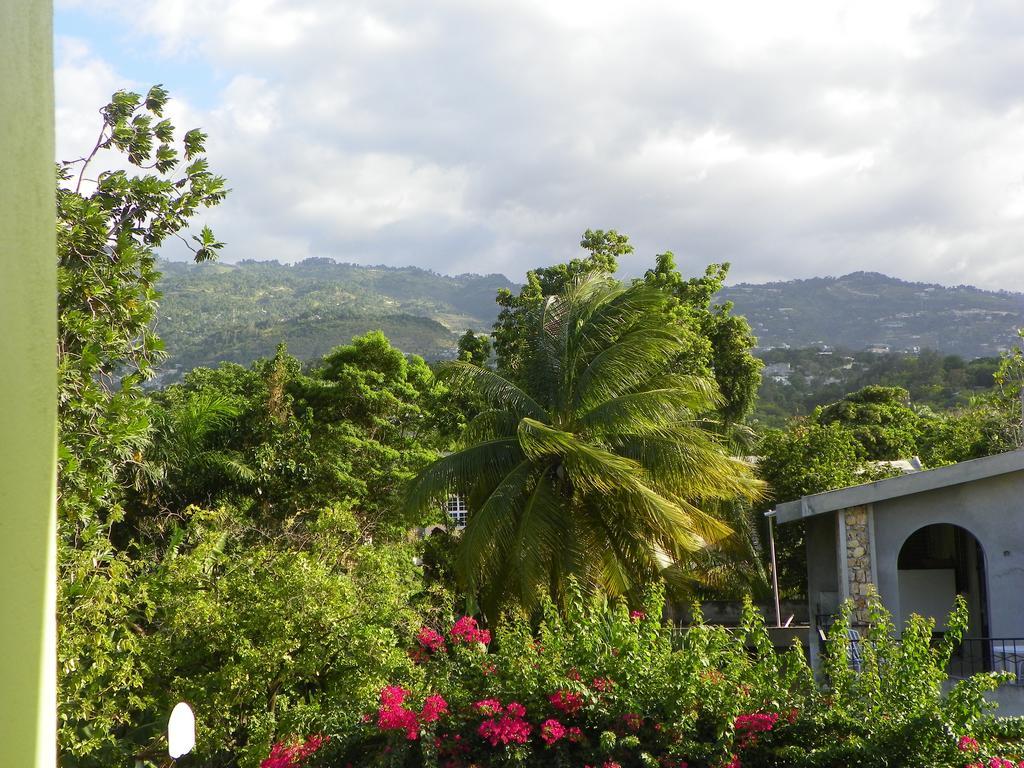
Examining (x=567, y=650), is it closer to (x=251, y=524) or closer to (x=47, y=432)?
(x=47, y=432)

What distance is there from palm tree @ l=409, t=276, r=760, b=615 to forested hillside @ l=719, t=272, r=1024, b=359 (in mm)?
135833

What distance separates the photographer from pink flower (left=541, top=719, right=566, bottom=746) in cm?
725

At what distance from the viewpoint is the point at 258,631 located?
11367 millimetres

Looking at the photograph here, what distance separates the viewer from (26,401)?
2084 millimetres

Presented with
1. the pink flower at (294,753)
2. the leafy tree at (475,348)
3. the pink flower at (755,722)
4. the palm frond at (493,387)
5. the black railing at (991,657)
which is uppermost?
the leafy tree at (475,348)

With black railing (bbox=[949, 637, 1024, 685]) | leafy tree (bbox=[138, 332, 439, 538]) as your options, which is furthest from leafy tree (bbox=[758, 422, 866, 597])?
leafy tree (bbox=[138, 332, 439, 538])

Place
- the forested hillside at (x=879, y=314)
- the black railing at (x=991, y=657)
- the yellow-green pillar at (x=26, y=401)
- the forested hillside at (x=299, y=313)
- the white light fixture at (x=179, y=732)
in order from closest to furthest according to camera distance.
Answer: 1. the yellow-green pillar at (x=26, y=401)
2. the white light fixture at (x=179, y=732)
3. the black railing at (x=991, y=657)
4. the forested hillside at (x=299, y=313)
5. the forested hillside at (x=879, y=314)

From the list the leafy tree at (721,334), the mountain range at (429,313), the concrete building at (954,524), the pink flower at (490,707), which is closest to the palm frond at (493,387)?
the concrete building at (954,524)

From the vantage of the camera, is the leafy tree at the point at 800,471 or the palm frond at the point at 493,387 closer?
the palm frond at the point at 493,387

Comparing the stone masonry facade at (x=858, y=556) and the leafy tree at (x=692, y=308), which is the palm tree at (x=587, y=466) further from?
the leafy tree at (x=692, y=308)

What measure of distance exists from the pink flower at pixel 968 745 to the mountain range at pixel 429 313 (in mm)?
85306

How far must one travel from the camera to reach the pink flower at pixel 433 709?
7664 mm

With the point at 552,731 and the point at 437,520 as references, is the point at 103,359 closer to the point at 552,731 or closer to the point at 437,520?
the point at 552,731

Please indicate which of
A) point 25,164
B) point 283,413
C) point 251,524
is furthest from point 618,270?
point 25,164
